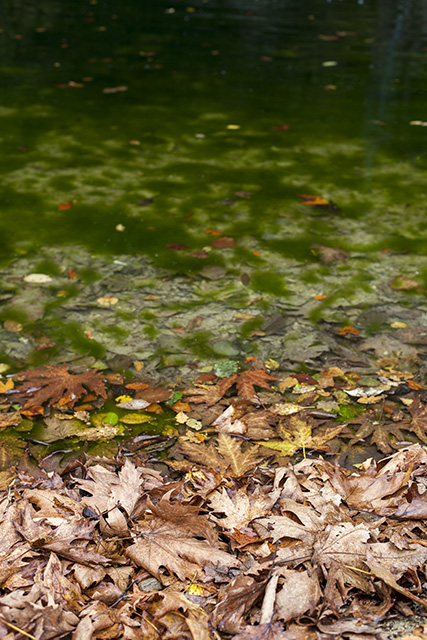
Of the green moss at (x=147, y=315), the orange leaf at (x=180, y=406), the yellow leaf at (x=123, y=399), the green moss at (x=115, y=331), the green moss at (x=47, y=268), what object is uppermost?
the green moss at (x=47, y=268)

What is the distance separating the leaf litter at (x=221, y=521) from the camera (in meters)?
1.49

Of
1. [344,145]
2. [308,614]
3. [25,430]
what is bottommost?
[25,430]

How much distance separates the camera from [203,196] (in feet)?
14.5

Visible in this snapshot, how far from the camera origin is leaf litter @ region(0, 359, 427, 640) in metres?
1.49

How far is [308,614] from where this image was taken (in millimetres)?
1490

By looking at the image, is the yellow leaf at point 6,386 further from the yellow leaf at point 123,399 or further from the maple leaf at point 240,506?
the maple leaf at point 240,506

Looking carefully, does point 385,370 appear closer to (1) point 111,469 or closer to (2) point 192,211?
(1) point 111,469

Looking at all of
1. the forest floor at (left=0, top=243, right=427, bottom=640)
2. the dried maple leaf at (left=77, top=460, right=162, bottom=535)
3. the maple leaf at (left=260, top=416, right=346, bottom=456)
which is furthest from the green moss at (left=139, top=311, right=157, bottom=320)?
the dried maple leaf at (left=77, top=460, right=162, bottom=535)

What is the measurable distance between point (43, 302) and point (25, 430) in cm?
103

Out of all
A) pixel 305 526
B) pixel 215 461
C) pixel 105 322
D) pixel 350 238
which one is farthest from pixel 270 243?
pixel 305 526

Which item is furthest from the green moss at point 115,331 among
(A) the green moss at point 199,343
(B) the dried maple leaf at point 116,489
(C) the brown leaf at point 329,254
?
(C) the brown leaf at point 329,254

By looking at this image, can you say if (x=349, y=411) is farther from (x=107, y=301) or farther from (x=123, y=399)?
(x=107, y=301)

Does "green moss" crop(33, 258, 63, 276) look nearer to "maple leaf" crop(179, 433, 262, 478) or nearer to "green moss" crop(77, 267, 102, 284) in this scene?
"green moss" crop(77, 267, 102, 284)

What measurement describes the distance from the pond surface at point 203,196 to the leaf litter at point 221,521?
18.1 inches
